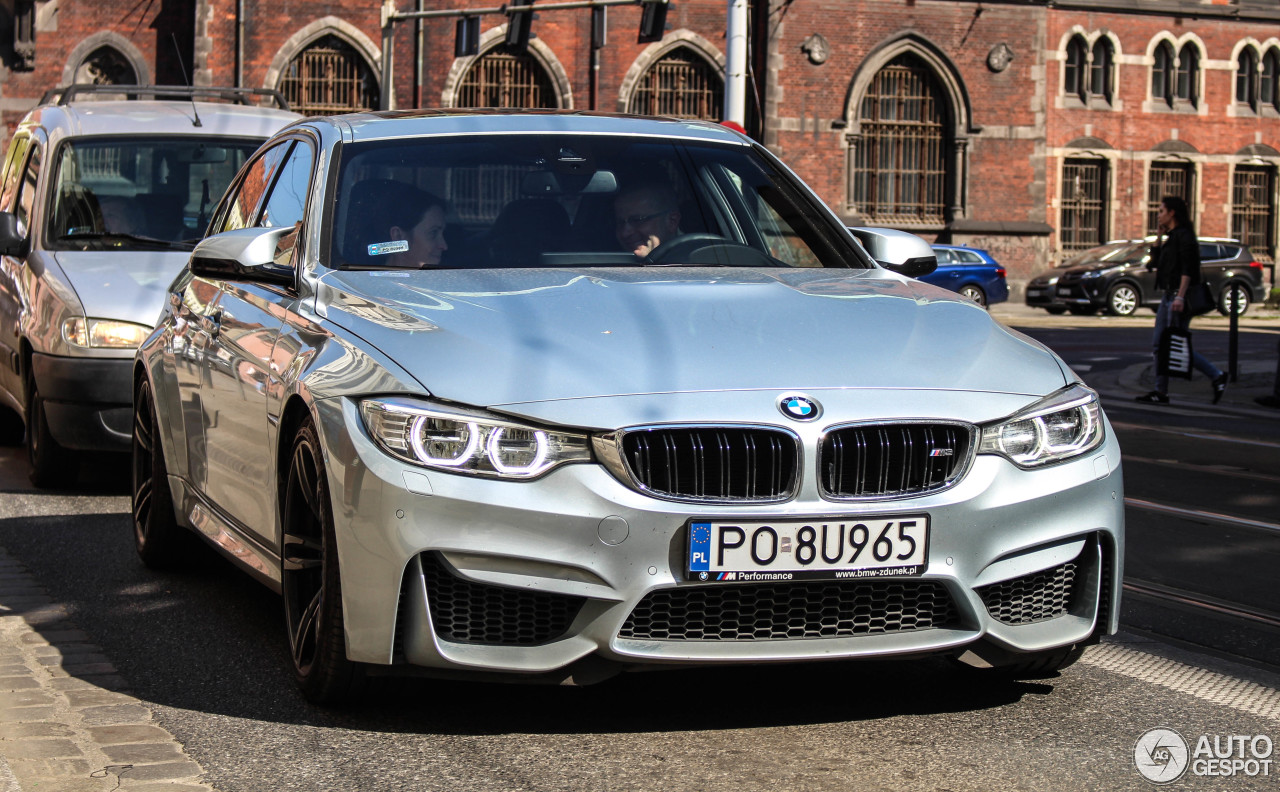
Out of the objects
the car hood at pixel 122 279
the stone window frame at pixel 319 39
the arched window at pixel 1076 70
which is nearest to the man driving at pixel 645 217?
the car hood at pixel 122 279

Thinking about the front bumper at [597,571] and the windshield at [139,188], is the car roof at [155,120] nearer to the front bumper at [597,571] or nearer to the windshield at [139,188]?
the windshield at [139,188]

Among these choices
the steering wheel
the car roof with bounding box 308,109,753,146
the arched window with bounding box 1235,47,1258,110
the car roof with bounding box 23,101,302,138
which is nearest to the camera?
the steering wheel

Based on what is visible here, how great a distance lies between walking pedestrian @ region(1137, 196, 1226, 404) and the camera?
15.7 m

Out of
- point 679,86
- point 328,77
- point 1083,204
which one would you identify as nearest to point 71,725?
point 328,77

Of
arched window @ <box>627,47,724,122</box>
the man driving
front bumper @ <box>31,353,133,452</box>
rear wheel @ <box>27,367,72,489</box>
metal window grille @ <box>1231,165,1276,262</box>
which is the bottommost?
rear wheel @ <box>27,367,72,489</box>

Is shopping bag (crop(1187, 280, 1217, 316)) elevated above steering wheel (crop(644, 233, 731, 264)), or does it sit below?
below

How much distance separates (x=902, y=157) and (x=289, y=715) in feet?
128

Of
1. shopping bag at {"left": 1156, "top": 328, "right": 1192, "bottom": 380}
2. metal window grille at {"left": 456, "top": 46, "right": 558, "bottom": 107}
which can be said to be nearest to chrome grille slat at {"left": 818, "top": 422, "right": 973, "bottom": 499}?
shopping bag at {"left": 1156, "top": 328, "right": 1192, "bottom": 380}

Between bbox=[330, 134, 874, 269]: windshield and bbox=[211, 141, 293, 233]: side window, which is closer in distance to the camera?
bbox=[330, 134, 874, 269]: windshield

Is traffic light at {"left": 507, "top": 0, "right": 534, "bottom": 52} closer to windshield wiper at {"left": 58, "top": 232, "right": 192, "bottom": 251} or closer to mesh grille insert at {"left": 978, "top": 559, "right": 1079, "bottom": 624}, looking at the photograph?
windshield wiper at {"left": 58, "top": 232, "right": 192, "bottom": 251}

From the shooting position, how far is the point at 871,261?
5.50 meters

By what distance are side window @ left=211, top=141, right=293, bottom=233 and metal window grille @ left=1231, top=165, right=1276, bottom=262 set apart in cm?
4537

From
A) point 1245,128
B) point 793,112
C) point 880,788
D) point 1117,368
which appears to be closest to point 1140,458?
point 880,788

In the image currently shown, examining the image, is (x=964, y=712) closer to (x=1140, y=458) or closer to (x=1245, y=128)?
(x=1140, y=458)
